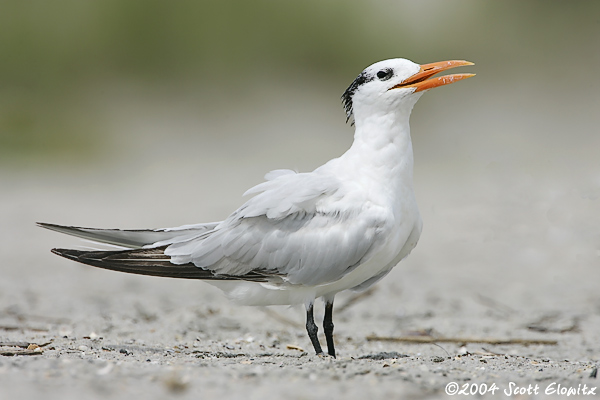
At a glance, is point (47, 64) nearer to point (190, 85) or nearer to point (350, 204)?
point (190, 85)

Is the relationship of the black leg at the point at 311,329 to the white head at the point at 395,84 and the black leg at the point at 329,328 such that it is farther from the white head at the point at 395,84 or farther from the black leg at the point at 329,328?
the white head at the point at 395,84

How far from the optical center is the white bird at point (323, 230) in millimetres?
3727

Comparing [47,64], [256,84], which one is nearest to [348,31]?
[256,84]

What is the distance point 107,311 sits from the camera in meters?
5.36

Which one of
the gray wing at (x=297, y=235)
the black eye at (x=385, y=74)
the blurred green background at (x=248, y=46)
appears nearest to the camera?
the gray wing at (x=297, y=235)

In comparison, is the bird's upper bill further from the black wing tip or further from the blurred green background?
the blurred green background

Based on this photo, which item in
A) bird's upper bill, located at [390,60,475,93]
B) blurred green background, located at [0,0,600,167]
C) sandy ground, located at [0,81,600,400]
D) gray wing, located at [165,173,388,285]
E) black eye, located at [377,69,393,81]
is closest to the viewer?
sandy ground, located at [0,81,600,400]

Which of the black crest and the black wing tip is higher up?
the black crest

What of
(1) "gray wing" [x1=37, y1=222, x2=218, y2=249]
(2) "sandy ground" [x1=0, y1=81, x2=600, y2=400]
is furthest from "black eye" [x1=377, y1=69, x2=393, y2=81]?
(2) "sandy ground" [x1=0, y1=81, x2=600, y2=400]

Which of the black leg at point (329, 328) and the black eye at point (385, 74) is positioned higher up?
the black eye at point (385, 74)

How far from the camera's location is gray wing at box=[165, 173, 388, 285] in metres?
3.69

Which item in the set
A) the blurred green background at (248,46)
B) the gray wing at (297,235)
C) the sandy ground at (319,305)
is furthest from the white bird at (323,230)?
the blurred green background at (248,46)

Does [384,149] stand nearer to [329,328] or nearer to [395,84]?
[395,84]

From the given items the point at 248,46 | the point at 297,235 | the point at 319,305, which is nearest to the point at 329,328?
the point at 297,235
